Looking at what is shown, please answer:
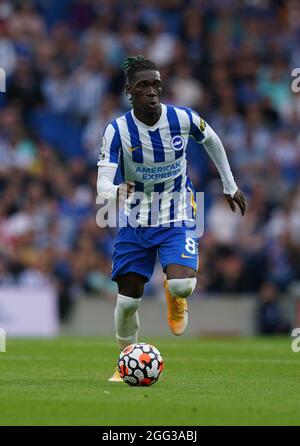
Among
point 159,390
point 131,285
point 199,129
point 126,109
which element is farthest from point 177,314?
point 126,109

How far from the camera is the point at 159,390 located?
8.88m

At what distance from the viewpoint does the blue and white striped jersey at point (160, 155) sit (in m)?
9.90

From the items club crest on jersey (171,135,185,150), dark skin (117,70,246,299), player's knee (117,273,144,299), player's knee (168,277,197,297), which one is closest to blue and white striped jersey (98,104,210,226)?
club crest on jersey (171,135,185,150)

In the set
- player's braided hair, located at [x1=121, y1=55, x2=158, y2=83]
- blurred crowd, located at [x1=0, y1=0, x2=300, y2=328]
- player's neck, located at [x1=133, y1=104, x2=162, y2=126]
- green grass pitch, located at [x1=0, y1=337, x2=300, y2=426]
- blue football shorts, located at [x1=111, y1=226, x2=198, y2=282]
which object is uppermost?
blurred crowd, located at [x1=0, y1=0, x2=300, y2=328]

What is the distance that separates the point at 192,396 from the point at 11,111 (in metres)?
13.5

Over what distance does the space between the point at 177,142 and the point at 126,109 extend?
11633 millimetres

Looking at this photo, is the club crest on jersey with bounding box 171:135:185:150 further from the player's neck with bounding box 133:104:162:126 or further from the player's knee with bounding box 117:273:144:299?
the player's knee with bounding box 117:273:144:299

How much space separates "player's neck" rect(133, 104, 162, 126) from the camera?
32.3 ft

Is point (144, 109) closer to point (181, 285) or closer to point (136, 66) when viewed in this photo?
point (136, 66)

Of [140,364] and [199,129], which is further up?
[199,129]

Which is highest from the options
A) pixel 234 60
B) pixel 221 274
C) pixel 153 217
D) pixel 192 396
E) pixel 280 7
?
pixel 280 7

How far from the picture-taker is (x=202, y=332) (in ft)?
63.2
